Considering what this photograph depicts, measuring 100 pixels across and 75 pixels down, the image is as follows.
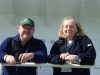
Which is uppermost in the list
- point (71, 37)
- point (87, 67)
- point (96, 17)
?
point (96, 17)

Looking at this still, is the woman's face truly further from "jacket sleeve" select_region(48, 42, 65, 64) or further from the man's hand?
the man's hand

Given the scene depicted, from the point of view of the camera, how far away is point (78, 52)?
285 centimetres

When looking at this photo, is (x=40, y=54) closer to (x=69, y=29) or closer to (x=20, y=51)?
(x=20, y=51)

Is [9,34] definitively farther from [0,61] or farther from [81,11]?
[0,61]

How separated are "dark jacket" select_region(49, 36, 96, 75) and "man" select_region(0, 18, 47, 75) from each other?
0.10 m

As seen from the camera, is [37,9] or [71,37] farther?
[37,9]

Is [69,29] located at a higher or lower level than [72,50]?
higher

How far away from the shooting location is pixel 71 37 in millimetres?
2926

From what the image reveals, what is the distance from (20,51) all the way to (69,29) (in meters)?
0.41

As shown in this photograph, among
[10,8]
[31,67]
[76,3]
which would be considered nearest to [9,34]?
[10,8]

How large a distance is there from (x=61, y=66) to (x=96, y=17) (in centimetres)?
201

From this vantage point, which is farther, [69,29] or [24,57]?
[69,29]

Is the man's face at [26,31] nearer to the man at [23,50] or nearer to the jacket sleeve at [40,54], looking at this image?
the man at [23,50]

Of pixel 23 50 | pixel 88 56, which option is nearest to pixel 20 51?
pixel 23 50
